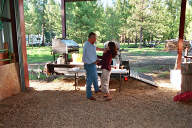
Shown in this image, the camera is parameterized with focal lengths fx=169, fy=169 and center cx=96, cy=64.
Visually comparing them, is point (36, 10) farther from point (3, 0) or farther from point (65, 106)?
point (65, 106)

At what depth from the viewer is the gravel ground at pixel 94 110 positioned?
10.7 ft

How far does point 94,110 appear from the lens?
3896 mm

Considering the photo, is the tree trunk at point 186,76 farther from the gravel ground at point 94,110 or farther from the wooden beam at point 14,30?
the wooden beam at point 14,30

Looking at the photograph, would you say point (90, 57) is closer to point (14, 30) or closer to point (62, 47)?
point (62, 47)

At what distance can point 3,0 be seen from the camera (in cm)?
486

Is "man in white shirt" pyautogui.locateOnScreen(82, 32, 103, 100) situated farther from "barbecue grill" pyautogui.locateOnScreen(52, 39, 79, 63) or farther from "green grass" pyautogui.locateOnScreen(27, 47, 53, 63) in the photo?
"green grass" pyautogui.locateOnScreen(27, 47, 53, 63)

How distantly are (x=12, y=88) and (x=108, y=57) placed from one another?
3.04 m

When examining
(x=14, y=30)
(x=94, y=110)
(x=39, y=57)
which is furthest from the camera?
(x=39, y=57)

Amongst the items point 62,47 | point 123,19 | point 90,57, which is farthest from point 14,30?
point 123,19

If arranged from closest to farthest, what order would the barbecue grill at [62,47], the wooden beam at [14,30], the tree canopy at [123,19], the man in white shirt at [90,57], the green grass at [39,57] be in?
the man in white shirt at [90,57]
the wooden beam at [14,30]
the barbecue grill at [62,47]
the green grass at [39,57]
the tree canopy at [123,19]

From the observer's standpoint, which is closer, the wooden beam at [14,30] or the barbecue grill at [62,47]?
the wooden beam at [14,30]

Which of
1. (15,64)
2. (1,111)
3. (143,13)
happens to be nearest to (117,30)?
(143,13)

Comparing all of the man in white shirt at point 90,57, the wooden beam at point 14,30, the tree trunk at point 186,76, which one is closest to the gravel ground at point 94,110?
the tree trunk at point 186,76

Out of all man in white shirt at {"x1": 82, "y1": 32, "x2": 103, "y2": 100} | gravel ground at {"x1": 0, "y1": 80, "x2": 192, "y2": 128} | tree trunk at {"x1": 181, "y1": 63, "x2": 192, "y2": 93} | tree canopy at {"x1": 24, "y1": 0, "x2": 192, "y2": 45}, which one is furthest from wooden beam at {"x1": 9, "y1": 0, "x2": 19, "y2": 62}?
tree canopy at {"x1": 24, "y1": 0, "x2": 192, "y2": 45}
